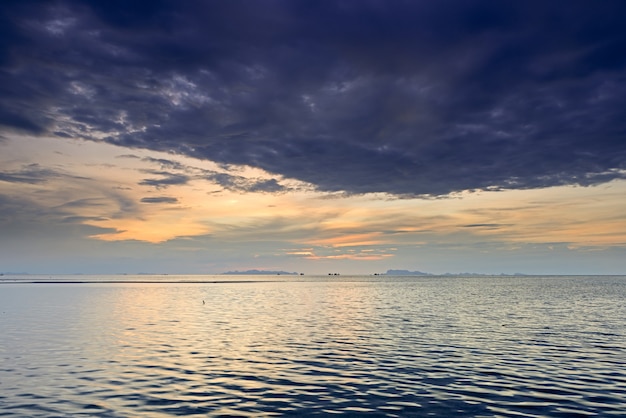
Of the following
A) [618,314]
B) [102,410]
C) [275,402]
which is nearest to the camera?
[102,410]

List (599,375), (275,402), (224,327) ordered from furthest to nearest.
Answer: (224,327), (599,375), (275,402)

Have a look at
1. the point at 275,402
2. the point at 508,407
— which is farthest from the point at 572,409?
the point at 275,402

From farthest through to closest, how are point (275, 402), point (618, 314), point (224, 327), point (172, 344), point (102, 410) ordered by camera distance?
point (618, 314)
point (224, 327)
point (172, 344)
point (275, 402)
point (102, 410)

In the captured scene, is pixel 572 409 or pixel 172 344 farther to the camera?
pixel 172 344

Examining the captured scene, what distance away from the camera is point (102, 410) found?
25891 mm

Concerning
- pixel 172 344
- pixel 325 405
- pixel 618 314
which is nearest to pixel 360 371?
pixel 325 405

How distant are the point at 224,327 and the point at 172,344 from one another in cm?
1491

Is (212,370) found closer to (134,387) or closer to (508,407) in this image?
(134,387)

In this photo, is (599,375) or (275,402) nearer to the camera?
(275,402)

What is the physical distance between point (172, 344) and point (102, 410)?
24595mm

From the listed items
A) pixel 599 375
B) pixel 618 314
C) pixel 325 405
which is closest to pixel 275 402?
pixel 325 405

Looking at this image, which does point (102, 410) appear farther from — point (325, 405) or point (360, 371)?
point (360, 371)

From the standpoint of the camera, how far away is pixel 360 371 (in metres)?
36.1

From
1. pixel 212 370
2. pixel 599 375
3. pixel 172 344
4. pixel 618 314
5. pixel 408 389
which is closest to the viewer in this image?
pixel 408 389
